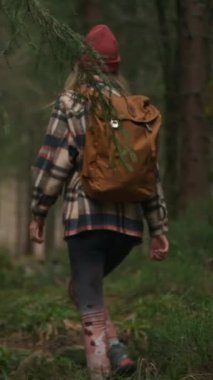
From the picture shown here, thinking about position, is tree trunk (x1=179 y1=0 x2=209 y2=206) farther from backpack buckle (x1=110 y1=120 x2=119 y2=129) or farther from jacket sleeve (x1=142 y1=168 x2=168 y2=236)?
backpack buckle (x1=110 y1=120 x2=119 y2=129)

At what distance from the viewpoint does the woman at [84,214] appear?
502 centimetres

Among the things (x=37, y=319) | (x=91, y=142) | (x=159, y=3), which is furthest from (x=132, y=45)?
(x=91, y=142)

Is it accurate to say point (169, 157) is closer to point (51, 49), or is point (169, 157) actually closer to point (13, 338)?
point (13, 338)

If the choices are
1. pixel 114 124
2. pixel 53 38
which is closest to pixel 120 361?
pixel 114 124

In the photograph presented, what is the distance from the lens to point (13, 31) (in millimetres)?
4312

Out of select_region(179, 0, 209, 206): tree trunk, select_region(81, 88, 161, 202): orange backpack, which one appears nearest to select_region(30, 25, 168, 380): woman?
select_region(81, 88, 161, 202): orange backpack

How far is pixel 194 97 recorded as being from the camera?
11.4 meters

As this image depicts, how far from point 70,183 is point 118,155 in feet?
1.69

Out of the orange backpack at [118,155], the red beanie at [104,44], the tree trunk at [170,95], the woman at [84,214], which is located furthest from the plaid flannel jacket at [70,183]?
the tree trunk at [170,95]

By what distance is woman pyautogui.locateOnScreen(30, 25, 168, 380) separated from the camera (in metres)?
5.02

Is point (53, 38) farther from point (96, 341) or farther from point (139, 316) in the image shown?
point (139, 316)

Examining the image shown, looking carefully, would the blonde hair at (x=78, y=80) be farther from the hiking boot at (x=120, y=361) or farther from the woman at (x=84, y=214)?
the hiking boot at (x=120, y=361)

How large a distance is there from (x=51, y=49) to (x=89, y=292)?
58.8 inches

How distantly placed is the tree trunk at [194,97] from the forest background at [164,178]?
15 mm
